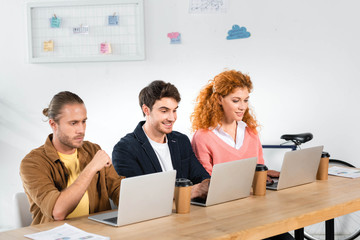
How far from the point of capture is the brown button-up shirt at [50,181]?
1757 mm

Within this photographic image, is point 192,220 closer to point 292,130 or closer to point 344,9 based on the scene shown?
point 292,130

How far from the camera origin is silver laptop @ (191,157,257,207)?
6.00 feet

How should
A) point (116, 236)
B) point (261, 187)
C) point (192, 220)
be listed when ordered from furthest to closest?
point (261, 187) < point (192, 220) < point (116, 236)

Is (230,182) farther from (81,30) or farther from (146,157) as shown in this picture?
(81,30)

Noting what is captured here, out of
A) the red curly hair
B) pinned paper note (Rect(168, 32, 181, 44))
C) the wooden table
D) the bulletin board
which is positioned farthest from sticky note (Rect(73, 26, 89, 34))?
the wooden table

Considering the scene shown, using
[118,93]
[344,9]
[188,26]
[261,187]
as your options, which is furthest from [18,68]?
[344,9]

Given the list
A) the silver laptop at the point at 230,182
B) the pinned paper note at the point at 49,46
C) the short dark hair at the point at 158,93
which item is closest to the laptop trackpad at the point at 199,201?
the silver laptop at the point at 230,182

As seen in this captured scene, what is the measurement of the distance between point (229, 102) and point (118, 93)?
118 centimetres

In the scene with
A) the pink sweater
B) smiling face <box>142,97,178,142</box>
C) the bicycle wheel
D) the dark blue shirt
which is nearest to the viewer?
the dark blue shirt

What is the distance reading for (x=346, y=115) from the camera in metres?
3.51

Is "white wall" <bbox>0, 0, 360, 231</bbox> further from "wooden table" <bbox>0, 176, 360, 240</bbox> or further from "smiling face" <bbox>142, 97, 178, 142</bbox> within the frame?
"wooden table" <bbox>0, 176, 360, 240</bbox>

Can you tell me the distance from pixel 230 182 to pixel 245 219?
260mm

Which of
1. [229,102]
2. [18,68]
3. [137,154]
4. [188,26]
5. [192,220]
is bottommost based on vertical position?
[192,220]

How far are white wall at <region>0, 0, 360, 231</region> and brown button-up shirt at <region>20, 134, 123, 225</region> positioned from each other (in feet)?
4.85
